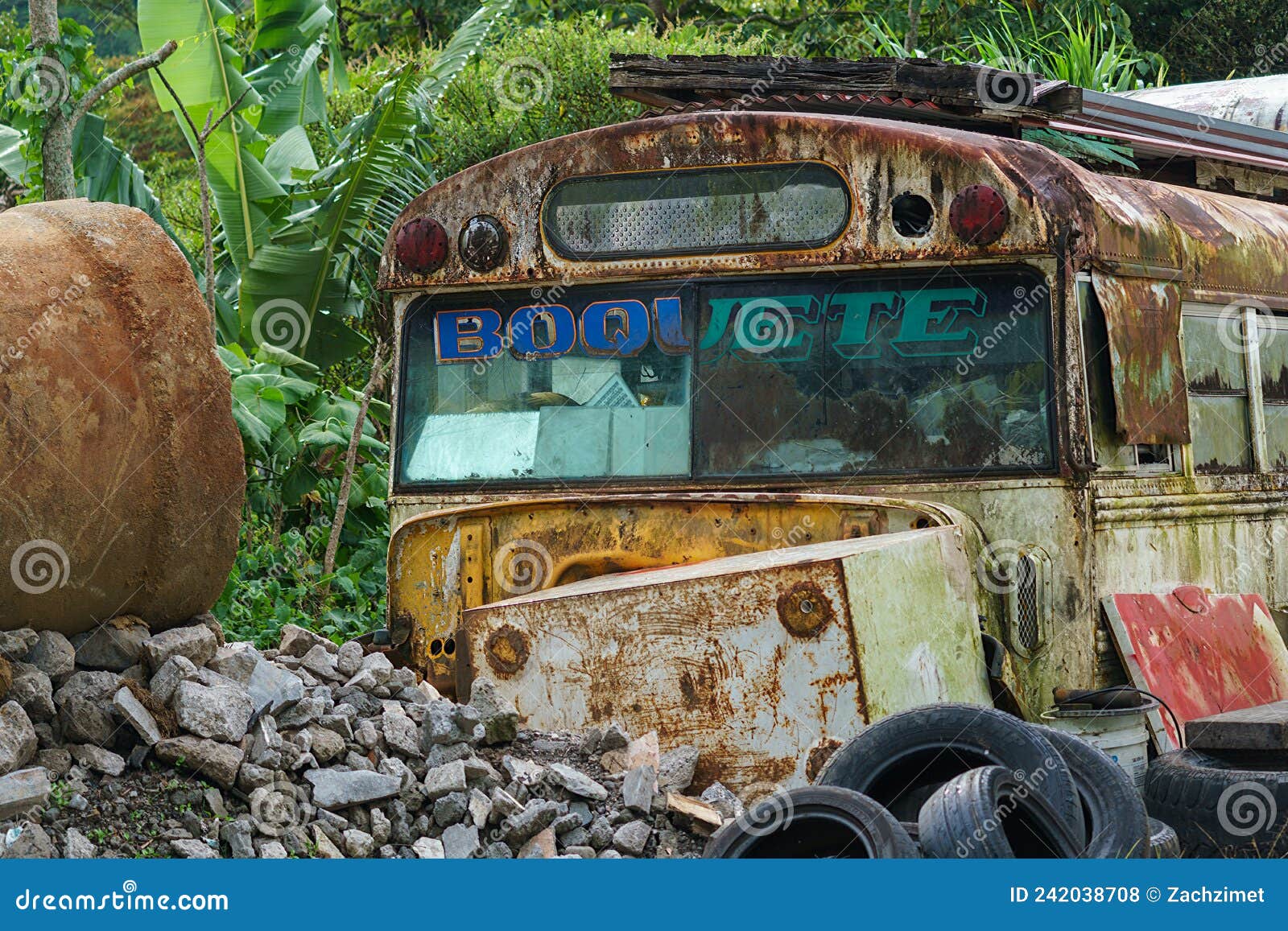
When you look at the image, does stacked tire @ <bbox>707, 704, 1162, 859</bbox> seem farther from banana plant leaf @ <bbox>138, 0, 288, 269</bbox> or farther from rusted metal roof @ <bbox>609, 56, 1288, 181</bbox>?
banana plant leaf @ <bbox>138, 0, 288, 269</bbox>

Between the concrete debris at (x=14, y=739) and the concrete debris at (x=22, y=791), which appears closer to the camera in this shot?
the concrete debris at (x=22, y=791)

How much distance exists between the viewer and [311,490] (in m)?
10.1

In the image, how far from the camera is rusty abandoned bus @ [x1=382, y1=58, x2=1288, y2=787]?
184 inches

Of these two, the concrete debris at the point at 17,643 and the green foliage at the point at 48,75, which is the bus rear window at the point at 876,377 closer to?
the concrete debris at the point at 17,643

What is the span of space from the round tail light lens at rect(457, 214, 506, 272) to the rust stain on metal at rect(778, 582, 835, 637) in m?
2.00

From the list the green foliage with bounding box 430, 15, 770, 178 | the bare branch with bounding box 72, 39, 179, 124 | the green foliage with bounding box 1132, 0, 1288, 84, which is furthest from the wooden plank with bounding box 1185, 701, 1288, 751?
the green foliage with bounding box 1132, 0, 1288, 84

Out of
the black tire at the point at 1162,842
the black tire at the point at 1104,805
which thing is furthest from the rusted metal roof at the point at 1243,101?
the black tire at the point at 1104,805

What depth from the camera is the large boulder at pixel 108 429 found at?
4020 mm

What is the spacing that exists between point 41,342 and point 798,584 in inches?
79.8

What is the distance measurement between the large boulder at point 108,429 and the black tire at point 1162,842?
2.60m

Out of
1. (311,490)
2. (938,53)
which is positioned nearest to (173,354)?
(311,490)

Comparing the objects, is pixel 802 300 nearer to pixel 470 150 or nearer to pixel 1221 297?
pixel 1221 297

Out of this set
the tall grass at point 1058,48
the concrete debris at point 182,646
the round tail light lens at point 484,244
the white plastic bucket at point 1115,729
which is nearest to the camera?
the concrete debris at point 182,646

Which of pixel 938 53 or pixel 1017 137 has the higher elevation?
pixel 938 53
